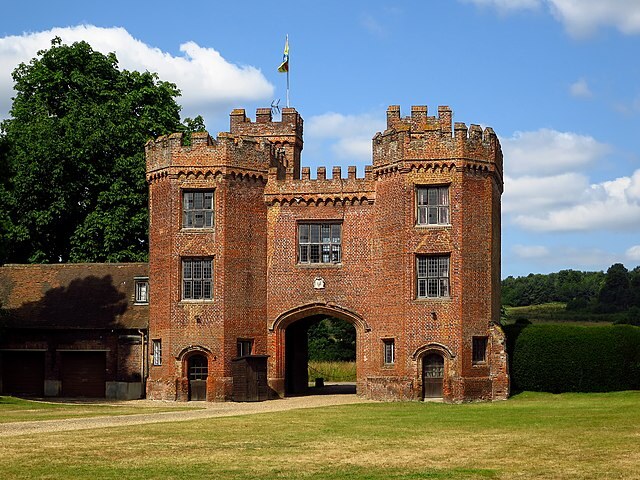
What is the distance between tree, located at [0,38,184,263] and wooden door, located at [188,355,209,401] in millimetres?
11196

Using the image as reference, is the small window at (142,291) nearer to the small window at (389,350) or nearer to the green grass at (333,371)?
the small window at (389,350)

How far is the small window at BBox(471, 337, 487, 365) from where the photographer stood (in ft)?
128

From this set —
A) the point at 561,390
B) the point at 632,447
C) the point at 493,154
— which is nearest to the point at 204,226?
the point at 493,154

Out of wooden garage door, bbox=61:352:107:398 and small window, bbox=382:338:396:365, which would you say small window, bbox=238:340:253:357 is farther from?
wooden garage door, bbox=61:352:107:398

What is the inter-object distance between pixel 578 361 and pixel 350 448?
19491 millimetres

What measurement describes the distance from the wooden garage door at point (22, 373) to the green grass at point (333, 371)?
1794 centimetres

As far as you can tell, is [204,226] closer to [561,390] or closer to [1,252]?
[1,252]

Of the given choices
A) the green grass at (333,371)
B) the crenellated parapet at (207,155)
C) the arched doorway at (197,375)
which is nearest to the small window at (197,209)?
the crenellated parapet at (207,155)

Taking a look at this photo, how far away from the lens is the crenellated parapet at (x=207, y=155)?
40.9 meters

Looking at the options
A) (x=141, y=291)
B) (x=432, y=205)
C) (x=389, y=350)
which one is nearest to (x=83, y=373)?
(x=141, y=291)

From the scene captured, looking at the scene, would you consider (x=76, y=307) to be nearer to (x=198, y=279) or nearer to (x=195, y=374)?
(x=198, y=279)

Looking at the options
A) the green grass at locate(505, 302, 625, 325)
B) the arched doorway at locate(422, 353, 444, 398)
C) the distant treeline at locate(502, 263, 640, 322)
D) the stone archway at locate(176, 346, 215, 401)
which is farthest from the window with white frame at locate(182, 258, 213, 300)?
the distant treeline at locate(502, 263, 640, 322)

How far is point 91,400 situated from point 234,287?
7.44 meters

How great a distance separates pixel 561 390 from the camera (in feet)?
130
